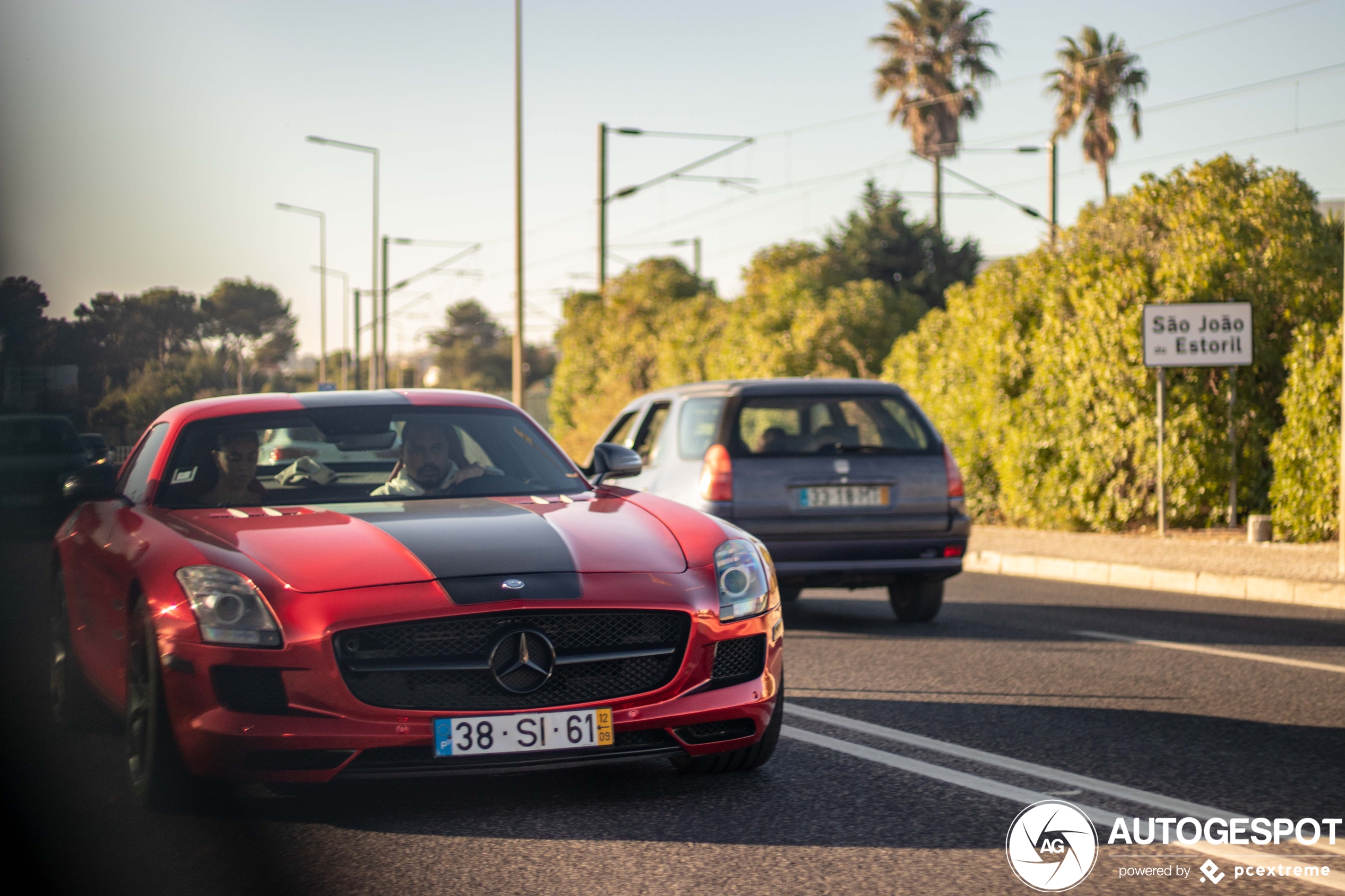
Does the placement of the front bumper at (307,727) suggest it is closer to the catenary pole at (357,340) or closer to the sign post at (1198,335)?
the sign post at (1198,335)

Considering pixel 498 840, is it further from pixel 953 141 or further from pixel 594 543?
pixel 953 141

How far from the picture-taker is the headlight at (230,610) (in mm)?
4262

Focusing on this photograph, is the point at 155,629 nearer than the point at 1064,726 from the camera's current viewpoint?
Yes

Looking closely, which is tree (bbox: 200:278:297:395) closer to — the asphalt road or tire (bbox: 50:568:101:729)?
the asphalt road

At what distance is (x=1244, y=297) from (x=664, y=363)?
61.4 feet

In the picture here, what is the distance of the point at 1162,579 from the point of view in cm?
1243

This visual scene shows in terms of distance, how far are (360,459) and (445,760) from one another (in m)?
1.89

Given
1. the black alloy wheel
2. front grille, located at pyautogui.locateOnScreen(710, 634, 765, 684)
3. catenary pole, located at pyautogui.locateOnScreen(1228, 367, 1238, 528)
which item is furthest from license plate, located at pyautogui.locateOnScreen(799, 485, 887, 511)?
catenary pole, located at pyautogui.locateOnScreen(1228, 367, 1238, 528)

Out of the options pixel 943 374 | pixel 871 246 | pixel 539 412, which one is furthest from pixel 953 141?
pixel 943 374

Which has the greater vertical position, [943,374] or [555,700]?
[943,374]

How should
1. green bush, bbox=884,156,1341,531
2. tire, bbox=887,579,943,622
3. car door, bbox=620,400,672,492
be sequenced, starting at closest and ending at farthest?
1. tire, bbox=887,579,943,622
2. car door, bbox=620,400,672,492
3. green bush, bbox=884,156,1341,531

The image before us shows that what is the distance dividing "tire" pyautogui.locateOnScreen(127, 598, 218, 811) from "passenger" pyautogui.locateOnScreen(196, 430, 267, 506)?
2.54 ft

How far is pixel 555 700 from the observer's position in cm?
438

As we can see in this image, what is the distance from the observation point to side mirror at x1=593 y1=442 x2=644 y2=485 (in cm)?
635
